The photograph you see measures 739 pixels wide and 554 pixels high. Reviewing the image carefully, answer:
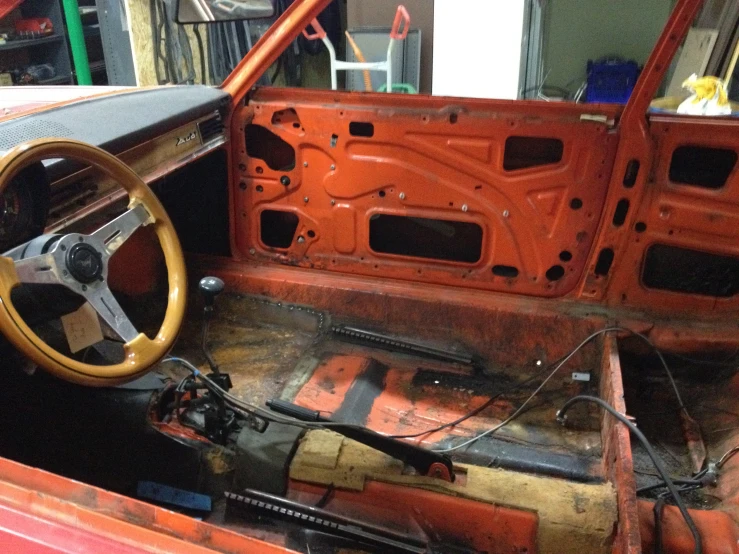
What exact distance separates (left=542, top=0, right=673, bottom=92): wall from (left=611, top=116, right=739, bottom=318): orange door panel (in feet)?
14.4

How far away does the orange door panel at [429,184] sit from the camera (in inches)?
84.9

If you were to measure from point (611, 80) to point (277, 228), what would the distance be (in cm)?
422

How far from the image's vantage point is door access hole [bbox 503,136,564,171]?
7.15 ft

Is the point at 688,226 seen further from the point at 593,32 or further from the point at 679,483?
the point at 593,32

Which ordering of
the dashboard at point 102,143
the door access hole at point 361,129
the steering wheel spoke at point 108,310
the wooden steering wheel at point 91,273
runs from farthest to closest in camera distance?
the door access hole at point 361,129 < the dashboard at point 102,143 < the steering wheel spoke at point 108,310 < the wooden steering wheel at point 91,273

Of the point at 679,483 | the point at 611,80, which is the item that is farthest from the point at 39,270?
the point at 611,80

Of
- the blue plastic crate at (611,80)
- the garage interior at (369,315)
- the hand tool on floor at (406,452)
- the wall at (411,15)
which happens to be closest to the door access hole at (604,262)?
the garage interior at (369,315)

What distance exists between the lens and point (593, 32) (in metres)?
5.99

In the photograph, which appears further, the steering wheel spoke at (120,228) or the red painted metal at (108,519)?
the steering wheel spoke at (120,228)

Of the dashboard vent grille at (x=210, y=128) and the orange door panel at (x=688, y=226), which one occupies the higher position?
the dashboard vent grille at (x=210, y=128)

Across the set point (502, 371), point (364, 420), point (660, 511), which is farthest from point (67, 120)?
point (660, 511)

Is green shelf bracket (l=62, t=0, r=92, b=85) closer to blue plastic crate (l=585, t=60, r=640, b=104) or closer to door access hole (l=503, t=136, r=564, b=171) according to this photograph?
blue plastic crate (l=585, t=60, r=640, b=104)

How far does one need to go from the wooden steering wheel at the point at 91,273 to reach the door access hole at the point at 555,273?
139 cm

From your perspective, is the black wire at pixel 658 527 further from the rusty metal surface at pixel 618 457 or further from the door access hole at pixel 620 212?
the door access hole at pixel 620 212
